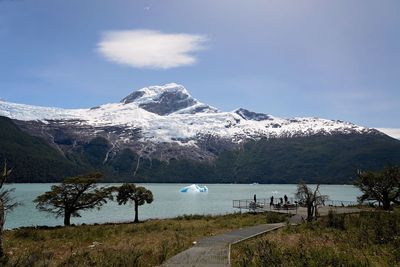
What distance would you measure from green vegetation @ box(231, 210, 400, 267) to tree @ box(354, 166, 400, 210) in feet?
87.7

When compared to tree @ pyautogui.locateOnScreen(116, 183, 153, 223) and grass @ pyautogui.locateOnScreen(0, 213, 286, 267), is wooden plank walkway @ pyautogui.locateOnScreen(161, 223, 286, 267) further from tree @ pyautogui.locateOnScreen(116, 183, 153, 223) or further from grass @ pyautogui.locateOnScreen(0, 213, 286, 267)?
tree @ pyautogui.locateOnScreen(116, 183, 153, 223)

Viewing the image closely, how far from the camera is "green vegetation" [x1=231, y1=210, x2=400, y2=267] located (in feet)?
53.0

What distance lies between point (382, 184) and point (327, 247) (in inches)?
1825

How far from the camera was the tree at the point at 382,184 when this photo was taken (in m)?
61.9

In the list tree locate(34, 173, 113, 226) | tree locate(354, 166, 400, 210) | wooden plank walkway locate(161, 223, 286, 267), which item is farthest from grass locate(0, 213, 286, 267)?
tree locate(354, 166, 400, 210)

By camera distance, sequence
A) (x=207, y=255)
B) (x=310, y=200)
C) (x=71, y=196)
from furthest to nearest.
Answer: (x=71, y=196)
(x=310, y=200)
(x=207, y=255)

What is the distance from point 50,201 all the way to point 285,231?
108ft

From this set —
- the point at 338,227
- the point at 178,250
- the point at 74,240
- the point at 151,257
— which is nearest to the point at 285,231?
the point at 338,227

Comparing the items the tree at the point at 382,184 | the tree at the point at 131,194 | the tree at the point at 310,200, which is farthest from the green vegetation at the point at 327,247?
the tree at the point at 131,194

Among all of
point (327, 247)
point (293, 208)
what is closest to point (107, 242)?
point (327, 247)

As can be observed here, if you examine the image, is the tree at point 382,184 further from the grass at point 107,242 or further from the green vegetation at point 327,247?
the green vegetation at point 327,247

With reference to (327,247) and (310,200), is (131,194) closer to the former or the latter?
(310,200)

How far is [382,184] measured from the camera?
63.0 meters

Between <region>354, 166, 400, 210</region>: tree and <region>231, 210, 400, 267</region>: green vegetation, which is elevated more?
<region>354, 166, 400, 210</region>: tree
